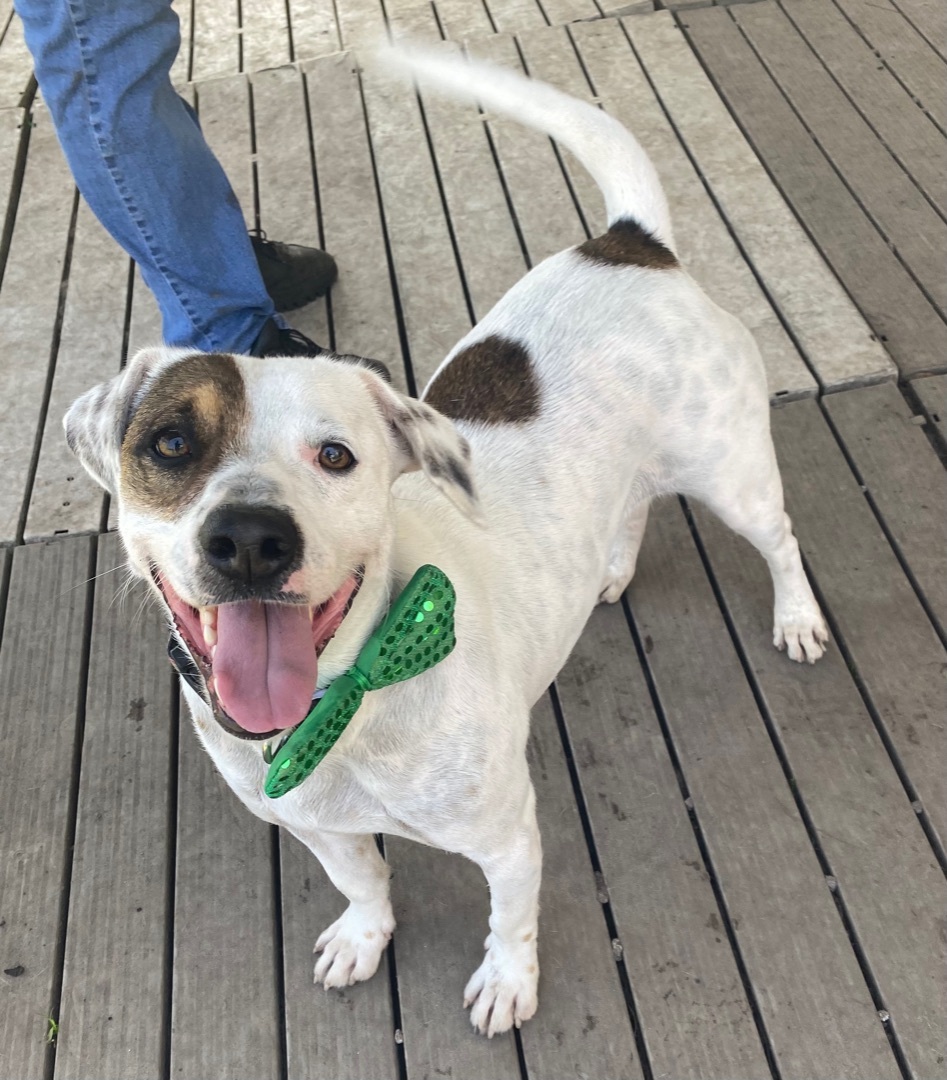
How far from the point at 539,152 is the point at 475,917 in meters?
3.48

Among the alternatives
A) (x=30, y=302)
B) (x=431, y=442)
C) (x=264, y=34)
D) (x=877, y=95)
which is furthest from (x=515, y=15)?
(x=431, y=442)

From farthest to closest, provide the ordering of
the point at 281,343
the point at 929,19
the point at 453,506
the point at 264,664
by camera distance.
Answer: the point at 929,19
the point at 281,343
the point at 453,506
the point at 264,664

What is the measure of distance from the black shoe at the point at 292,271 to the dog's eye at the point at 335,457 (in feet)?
7.84

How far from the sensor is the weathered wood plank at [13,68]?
5219 millimetres

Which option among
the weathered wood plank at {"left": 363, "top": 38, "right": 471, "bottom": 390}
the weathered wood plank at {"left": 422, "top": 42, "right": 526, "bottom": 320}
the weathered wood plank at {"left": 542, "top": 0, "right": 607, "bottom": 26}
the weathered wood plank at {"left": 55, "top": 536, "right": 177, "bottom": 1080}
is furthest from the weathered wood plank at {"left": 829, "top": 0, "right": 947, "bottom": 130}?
the weathered wood plank at {"left": 55, "top": 536, "right": 177, "bottom": 1080}

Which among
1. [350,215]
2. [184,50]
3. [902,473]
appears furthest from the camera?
[184,50]

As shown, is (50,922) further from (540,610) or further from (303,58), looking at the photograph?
(303,58)

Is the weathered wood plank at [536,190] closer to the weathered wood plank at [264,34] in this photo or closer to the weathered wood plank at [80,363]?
the weathered wood plank at [264,34]

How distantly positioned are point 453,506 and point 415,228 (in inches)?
103

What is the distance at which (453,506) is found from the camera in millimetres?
2023

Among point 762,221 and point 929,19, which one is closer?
point 762,221

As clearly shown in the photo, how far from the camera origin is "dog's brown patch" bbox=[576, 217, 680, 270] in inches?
95.3

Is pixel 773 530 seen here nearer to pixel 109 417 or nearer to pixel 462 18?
pixel 109 417

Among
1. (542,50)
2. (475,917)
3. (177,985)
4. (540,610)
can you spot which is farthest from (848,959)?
(542,50)
